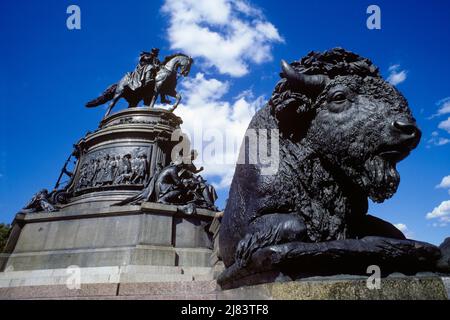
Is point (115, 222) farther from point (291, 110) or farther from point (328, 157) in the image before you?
point (328, 157)

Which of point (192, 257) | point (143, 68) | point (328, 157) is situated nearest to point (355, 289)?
point (328, 157)

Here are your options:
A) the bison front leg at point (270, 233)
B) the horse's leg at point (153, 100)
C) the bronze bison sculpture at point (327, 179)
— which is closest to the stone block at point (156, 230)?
the bronze bison sculpture at point (327, 179)

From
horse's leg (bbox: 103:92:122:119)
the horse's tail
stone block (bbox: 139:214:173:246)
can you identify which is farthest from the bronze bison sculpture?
the horse's tail

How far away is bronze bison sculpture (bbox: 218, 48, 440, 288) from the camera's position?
179cm

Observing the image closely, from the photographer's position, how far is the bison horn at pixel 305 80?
2.23 meters

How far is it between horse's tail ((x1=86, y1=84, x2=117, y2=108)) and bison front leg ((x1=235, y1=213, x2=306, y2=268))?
17031 millimetres

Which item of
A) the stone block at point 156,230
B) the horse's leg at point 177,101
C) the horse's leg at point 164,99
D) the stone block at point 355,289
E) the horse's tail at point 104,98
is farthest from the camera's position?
the horse's tail at point 104,98

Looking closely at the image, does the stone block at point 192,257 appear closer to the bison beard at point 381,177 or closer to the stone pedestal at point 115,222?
the stone pedestal at point 115,222

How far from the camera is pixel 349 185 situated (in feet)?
7.41

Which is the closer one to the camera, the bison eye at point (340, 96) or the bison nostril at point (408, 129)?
the bison nostril at point (408, 129)

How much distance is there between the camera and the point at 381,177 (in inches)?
78.2

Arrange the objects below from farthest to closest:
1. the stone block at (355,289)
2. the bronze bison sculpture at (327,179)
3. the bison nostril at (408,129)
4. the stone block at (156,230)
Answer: the stone block at (156,230) → the bison nostril at (408,129) → the bronze bison sculpture at (327,179) → the stone block at (355,289)
